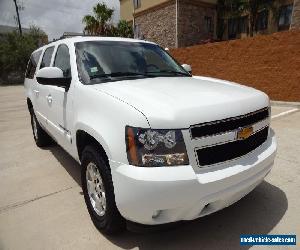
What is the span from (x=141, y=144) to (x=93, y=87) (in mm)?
1014

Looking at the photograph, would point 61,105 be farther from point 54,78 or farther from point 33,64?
point 33,64

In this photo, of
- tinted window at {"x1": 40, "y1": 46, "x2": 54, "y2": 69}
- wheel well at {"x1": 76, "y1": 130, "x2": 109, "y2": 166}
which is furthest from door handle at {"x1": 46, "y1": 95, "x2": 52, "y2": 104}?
wheel well at {"x1": 76, "y1": 130, "x2": 109, "y2": 166}

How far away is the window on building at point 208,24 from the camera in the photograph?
26.5 meters

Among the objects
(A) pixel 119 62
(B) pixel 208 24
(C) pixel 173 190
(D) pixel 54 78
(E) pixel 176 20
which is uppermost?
(E) pixel 176 20

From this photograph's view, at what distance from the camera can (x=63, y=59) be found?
4020 millimetres

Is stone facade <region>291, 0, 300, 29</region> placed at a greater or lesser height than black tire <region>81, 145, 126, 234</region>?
greater

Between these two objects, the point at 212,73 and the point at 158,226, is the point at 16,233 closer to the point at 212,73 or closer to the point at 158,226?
the point at 158,226

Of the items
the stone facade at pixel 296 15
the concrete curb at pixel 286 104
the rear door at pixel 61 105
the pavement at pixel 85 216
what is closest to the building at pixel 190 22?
the stone facade at pixel 296 15

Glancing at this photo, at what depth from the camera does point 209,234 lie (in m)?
2.88

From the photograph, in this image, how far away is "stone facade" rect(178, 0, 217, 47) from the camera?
24516 millimetres

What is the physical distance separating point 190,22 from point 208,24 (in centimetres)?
251

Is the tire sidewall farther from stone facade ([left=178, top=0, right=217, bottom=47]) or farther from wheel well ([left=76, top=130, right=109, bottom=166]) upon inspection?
stone facade ([left=178, top=0, right=217, bottom=47])

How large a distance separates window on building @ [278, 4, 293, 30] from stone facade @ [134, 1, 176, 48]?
329 inches

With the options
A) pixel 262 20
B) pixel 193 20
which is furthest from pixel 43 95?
pixel 262 20
